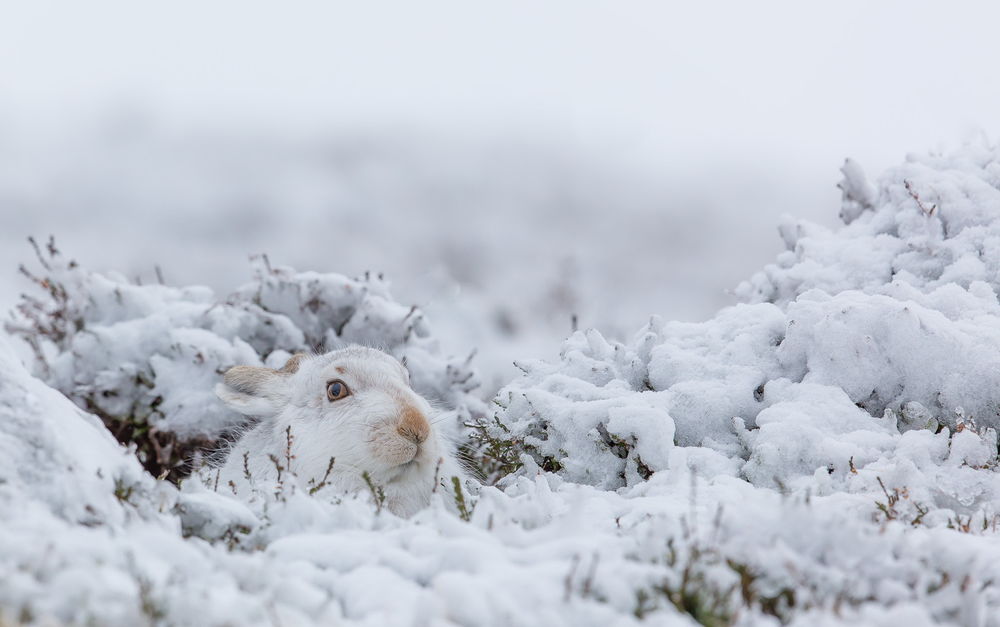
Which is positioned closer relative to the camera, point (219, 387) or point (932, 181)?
point (219, 387)

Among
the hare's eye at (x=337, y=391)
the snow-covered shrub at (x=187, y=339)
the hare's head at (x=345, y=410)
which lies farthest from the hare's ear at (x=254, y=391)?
the snow-covered shrub at (x=187, y=339)

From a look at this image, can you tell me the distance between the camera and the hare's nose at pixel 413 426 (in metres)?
5.43

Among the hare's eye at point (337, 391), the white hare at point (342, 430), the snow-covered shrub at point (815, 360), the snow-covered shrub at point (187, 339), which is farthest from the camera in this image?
the snow-covered shrub at point (187, 339)

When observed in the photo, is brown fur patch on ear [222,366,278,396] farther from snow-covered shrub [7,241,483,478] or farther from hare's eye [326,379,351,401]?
snow-covered shrub [7,241,483,478]

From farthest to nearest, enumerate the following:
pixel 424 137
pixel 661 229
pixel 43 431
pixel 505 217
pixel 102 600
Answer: pixel 424 137, pixel 505 217, pixel 661 229, pixel 43 431, pixel 102 600

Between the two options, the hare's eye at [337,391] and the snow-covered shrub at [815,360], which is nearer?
the snow-covered shrub at [815,360]

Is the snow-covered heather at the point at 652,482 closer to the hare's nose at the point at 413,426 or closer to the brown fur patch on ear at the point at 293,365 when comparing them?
the hare's nose at the point at 413,426

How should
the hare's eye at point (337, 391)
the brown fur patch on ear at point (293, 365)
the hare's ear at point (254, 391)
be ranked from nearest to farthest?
1. the hare's eye at point (337, 391)
2. the hare's ear at point (254, 391)
3. the brown fur patch on ear at point (293, 365)

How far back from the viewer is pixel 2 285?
775 inches

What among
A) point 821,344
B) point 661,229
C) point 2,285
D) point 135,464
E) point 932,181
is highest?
point 932,181

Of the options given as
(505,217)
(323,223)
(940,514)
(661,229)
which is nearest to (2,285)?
(323,223)

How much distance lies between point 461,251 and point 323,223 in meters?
5.54

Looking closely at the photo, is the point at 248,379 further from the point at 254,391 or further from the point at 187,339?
the point at 187,339

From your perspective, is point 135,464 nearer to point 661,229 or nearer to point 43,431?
point 43,431
